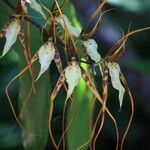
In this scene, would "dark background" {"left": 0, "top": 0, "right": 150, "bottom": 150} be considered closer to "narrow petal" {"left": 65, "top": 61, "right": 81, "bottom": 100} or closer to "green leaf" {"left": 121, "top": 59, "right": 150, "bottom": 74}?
"green leaf" {"left": 121, "top": 59, "right": 150, "bottom": 74}

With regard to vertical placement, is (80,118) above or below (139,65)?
above

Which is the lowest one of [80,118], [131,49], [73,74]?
[131,49]

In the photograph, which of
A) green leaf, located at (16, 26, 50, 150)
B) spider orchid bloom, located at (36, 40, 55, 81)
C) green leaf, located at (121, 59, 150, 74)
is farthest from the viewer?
green leaf, located at (121, 59, 150, 74)

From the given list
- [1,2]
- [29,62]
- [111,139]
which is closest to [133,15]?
[111,139]

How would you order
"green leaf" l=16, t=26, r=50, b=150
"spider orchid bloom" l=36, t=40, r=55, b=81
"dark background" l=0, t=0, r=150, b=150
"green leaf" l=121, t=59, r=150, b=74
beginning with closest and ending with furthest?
"spider orchid bloom" l=36, t=40, r=55, b=81, "green leaf" l=16, t=26, r=50, b=150, "green leaf" l=121, t=59, r=150, b=74, "dark background" l=0, t=0, r=150, b=150

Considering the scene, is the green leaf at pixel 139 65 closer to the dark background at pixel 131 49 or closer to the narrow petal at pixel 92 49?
the dark background at pixel 131 49

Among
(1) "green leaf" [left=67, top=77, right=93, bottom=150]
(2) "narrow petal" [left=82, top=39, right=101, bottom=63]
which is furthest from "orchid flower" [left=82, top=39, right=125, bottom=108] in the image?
(1) "green leaf" [left=67, top=77, right=93, bottom=150]

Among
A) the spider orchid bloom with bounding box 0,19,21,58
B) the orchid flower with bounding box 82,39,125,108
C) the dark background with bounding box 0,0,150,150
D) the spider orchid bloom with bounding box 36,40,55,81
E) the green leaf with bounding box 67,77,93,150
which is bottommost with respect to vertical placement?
the dark background with bounding box 0,0,150,150

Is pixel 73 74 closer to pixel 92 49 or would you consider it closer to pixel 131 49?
pixel 92 49

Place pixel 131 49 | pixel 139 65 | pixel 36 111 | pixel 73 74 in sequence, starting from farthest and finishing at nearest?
pixel 131 49 < pixel 139 65 < pixel 36 111 < pixel 73 74

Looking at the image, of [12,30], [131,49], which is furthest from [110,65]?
[131,49]

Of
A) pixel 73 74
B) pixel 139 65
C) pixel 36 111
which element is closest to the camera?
pixel 73 74

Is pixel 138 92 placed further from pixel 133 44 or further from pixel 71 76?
pixel 71 76

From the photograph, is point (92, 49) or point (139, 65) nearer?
point (92, 49)
